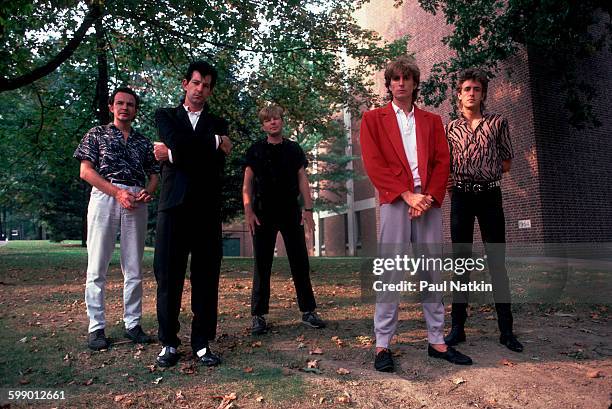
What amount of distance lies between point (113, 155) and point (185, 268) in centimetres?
133

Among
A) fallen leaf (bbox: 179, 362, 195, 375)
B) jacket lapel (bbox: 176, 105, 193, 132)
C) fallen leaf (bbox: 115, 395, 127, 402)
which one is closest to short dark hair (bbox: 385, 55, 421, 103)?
jacket lapel (bbox: 176, 105, 193, 132)

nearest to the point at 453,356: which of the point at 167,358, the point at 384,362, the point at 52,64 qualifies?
the point at 384,362

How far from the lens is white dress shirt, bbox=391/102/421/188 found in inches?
142

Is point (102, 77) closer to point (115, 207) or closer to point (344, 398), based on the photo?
point (115, 207)

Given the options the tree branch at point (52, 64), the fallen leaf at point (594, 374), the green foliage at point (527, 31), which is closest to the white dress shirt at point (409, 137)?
the fallen leaf at point (594, 374)

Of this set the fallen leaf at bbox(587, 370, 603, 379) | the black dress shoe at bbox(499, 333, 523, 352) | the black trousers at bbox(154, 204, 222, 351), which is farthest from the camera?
the black dress shoe at bbox(499, 333, 523, 352)

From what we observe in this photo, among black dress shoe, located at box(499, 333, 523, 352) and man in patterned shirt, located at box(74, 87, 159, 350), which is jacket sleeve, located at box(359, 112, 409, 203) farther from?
man in patterned shirt, located at box(74, 87, 159, 350)

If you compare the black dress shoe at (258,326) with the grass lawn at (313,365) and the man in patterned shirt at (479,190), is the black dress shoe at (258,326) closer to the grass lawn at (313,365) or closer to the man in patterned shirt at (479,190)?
the grass lawn at (313,365)

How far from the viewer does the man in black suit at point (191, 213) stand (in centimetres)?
364

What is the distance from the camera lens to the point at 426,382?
129 inches

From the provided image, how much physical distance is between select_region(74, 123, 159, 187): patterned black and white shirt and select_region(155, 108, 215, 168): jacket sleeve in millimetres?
807

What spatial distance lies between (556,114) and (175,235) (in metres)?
14.9

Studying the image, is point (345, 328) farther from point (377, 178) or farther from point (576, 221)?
point (576, 221)

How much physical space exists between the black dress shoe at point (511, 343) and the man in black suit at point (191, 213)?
2411 mm
